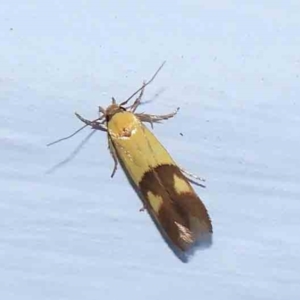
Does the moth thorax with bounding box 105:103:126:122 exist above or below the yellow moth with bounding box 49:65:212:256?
above

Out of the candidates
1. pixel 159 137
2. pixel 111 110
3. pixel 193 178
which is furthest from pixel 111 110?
pixel 193 178

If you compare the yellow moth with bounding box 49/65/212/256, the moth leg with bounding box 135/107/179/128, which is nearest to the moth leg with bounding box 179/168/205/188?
the yellow moth with bounding box 49/65/212/256

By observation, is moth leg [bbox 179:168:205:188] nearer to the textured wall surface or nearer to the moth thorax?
the textured wall surface

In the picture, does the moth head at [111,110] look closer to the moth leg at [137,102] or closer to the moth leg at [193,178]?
the moth leg at [137,102]

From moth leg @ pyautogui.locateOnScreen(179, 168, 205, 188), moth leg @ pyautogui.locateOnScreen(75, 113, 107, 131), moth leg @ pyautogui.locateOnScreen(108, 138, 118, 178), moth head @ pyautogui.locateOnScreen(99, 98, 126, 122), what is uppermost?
moth head @ pyautogui.locateOnScreen(99, 98, 126, 122)

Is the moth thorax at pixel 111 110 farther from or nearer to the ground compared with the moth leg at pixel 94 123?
farther from the ground

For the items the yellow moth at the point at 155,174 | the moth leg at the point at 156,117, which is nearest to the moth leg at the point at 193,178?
the yellow moth at the point at 155,174

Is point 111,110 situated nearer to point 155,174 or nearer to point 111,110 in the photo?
point 111,110

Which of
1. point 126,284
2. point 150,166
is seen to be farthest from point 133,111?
point 126,284

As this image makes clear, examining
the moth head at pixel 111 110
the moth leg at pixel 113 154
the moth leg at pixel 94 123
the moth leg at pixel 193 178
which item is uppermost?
the moth head at pixel 111 110
